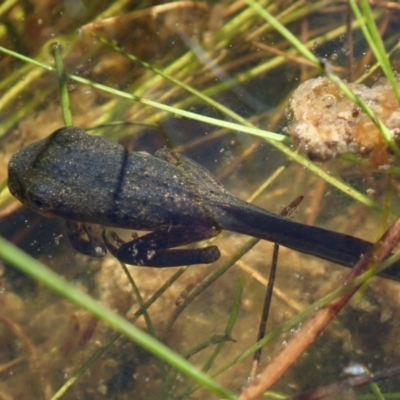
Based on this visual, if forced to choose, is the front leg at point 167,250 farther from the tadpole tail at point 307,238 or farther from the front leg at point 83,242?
the tadpole tail at point 307,238

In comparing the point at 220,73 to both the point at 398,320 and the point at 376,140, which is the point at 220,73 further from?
the point at 398,320

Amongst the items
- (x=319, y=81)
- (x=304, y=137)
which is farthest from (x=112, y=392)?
(x=319, y=81)

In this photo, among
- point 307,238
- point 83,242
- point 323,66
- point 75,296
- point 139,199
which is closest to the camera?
point 75,296

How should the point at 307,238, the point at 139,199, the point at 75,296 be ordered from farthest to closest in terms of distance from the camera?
1. the point at 139,199
2. the point at 307,238
3. the point at 75,296

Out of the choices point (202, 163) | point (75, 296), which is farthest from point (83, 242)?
point (75, 296)

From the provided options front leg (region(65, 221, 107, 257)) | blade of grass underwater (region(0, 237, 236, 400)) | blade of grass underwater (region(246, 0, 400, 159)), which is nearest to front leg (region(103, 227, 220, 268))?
front leg (region(65, 221, 107, 257))

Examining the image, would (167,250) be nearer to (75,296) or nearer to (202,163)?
(202,163)

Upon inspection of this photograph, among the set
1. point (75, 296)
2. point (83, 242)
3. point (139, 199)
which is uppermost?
point (75, 296)
